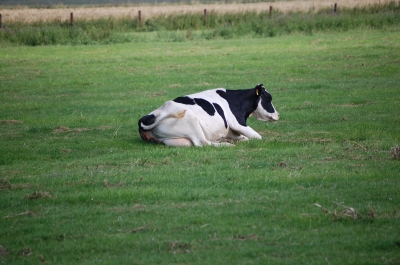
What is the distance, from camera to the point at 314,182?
8.70m

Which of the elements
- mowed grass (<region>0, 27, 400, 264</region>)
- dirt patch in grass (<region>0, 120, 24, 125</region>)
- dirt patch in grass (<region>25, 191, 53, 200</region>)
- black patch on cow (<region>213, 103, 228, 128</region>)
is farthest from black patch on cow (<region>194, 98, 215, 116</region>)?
dirt patch in grass (<region>0, 120, 24, 125</region>)

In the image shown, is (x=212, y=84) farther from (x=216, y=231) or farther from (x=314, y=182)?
(x=216, y=231)

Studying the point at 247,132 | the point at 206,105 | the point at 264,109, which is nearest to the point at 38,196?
the point at 206,105

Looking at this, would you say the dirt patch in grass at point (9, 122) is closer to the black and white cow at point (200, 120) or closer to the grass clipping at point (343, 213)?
the black and white cow at point (200, 120)

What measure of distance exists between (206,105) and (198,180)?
323 cm

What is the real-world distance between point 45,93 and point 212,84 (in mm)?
4575

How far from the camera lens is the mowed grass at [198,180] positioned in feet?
21.4

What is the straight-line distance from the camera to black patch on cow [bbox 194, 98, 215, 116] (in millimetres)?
11891

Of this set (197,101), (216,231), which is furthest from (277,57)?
(216,231)

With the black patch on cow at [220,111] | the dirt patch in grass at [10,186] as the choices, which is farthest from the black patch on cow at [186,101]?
the dirt patch in grass at [10,186]

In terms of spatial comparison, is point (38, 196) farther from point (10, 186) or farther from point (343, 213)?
point (343, 213)

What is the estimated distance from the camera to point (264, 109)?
13.3 m

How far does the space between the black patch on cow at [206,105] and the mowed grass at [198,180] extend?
89 cm

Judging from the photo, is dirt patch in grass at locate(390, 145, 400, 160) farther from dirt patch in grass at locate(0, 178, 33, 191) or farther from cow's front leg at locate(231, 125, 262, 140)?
dirt patch in grass at locate(0, 178, 33, 191)
